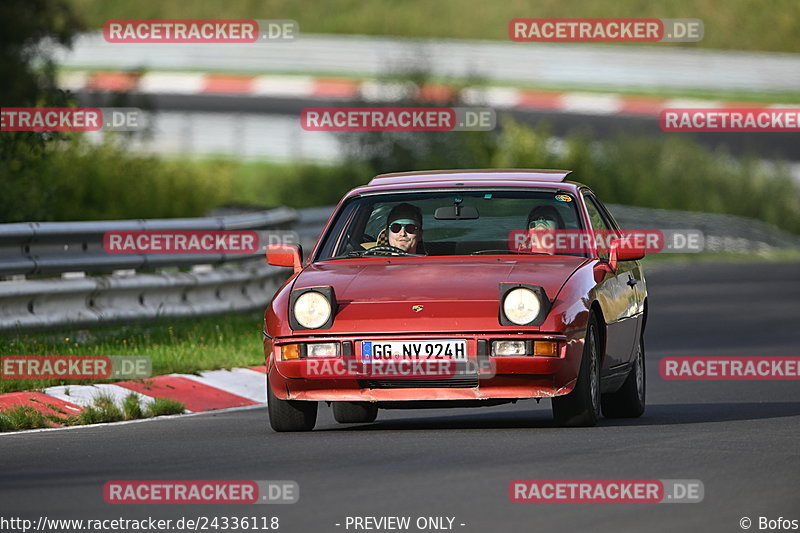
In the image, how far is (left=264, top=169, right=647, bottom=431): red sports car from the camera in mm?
10047

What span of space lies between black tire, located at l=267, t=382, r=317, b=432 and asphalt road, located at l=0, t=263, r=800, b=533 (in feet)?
0.40

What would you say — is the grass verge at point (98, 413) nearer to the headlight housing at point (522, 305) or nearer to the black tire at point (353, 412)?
the black tire at point (353, 412)

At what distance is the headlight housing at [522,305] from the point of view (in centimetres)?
1005

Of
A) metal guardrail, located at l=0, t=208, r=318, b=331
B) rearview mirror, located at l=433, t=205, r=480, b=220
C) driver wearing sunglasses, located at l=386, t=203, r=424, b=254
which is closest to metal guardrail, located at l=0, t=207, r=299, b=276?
metal guardrail, located at l=0, t=208, r=318, b=331

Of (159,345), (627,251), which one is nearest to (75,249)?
(159,345)

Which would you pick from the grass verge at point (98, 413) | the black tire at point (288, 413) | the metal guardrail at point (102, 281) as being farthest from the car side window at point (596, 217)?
the metal guardrail at point (102, 281)

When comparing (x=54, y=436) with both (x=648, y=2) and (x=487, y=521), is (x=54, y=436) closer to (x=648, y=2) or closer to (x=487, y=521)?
(x=487, y=521)

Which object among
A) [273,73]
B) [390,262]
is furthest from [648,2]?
[390,262]

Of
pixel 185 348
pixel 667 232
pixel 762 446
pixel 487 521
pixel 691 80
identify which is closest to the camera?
pixel 487 521

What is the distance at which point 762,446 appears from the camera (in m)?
9.52

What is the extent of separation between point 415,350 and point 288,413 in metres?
0.97

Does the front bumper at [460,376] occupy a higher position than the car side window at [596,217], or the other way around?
the car side window at [596,217]

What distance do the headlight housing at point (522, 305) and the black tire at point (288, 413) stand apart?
1313mm

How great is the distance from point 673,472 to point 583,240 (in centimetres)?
296
